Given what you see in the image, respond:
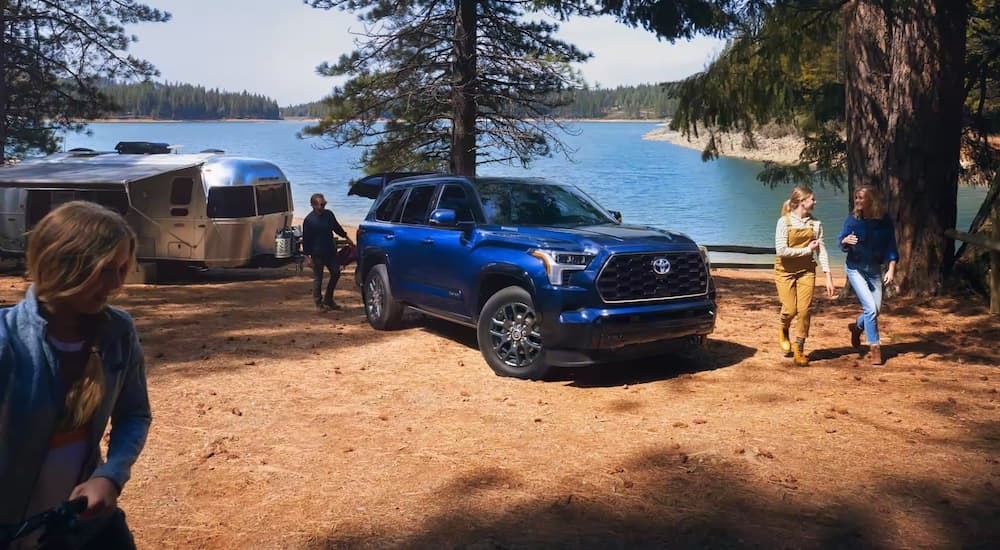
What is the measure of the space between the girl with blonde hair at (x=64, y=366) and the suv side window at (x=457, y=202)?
663cm

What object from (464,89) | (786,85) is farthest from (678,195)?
(786,85)

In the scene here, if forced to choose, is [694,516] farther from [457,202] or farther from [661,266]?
[457,202]

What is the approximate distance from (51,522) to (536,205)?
280 inches

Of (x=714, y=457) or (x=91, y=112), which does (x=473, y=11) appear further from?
(x=714, y=457)

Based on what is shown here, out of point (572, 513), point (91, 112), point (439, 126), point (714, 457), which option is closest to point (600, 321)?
point (714, 457)

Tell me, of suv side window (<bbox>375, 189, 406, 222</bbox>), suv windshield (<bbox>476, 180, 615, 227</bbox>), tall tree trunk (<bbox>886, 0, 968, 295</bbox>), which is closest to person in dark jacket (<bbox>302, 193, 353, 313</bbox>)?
suv side window (<bbox>375, 189, 406, 222</bbox>)

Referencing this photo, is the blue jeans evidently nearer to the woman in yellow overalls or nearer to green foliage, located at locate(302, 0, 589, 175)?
the woman in yellow overalls

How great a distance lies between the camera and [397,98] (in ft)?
62.0

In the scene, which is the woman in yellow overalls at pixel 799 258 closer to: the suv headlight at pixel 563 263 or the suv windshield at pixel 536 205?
the suv windshield at pixel 536 205

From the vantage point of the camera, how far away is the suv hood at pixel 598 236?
759 cm

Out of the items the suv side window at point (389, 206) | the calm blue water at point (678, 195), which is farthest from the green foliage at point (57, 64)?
the suv side window at point (389, 206)

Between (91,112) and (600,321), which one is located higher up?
(91,112)

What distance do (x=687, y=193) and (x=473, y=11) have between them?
131ft

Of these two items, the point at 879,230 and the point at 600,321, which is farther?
the point at 879,230
